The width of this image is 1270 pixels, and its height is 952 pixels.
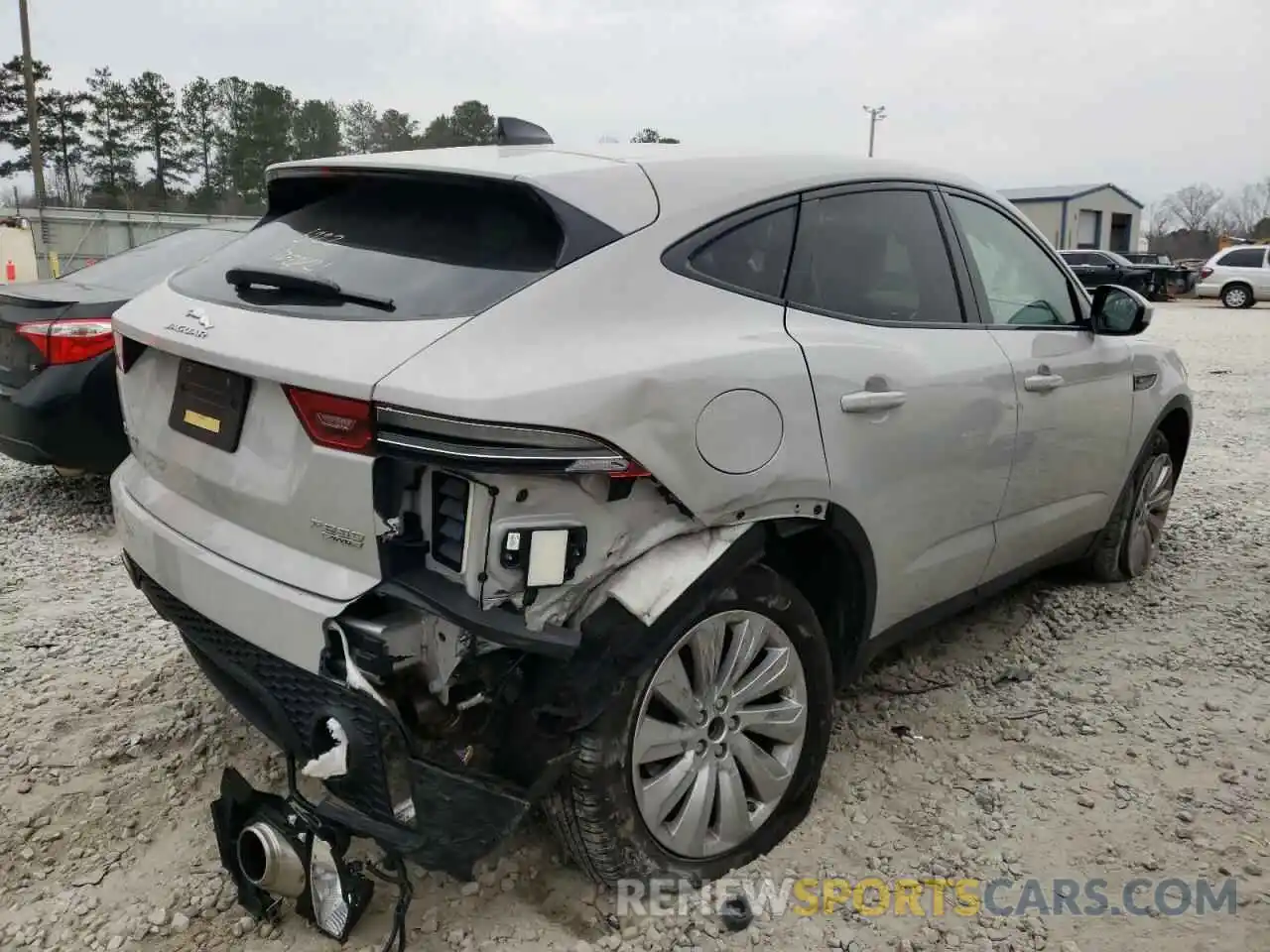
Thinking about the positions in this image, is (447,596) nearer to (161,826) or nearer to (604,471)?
(604,471)

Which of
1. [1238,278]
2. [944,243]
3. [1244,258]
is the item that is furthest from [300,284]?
[1244,258]

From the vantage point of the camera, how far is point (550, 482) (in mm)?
2100

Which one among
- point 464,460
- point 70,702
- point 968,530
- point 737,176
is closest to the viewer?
point 464,460

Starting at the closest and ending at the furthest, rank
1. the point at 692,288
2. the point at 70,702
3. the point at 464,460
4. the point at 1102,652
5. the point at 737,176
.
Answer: the point at 464,460 < the point at 692,288 < the point at 737,176 < the point at 70,702 < the point at 1102,652

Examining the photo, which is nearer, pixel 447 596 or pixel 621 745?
pixel 447 596

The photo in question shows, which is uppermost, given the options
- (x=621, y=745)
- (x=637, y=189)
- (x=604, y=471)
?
(x=637, y=189)

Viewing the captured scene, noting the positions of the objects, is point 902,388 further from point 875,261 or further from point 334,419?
point 334,419

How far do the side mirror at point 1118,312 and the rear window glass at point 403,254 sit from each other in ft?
8.30

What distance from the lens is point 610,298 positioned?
2.28m

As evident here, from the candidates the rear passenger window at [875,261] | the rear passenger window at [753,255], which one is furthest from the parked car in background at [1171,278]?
the rear passenger window at [753,255]

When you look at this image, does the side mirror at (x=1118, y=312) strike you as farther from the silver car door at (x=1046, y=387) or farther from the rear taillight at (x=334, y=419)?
the rear taillight at (x=334, y=419)

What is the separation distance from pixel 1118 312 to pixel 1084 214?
182ft

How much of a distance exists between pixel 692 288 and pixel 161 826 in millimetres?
2046

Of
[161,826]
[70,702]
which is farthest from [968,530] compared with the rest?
[70,702]
